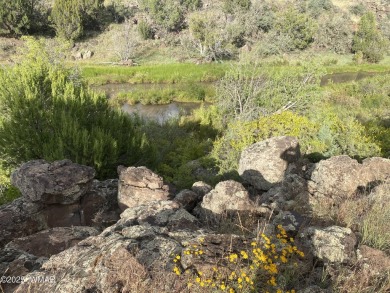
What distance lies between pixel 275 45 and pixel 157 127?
1505 inches

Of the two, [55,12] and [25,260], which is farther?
[55,12]

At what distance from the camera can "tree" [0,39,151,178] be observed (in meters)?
14.4

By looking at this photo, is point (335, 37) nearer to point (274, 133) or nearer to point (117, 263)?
point (274, 133)

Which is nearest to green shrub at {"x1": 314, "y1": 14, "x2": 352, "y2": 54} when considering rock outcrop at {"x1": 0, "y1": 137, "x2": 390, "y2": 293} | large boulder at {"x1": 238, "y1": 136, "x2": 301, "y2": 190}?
large boulder at {"x1": 238, "y1": 136, "x2": 301, "y2": 190}

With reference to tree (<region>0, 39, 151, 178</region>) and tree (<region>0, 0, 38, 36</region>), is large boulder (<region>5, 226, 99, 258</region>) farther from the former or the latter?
tree (<region>0, 0, 38, 36</region>)

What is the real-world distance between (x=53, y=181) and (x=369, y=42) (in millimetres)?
60413

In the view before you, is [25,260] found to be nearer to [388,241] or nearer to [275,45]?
[388,241]

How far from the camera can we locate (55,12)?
5297cm

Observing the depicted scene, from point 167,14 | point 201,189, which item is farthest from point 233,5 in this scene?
point 201,189

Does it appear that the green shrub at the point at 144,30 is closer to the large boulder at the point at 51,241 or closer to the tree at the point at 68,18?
the tree at the point at 68,18

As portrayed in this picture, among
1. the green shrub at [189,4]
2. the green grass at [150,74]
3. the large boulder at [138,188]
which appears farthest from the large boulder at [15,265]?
the green shrub at [189,4]

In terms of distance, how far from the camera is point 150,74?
44188mm

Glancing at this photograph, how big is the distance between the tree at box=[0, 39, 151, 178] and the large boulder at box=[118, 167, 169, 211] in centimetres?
443

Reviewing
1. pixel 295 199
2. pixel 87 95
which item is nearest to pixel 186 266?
pixel 295 199
